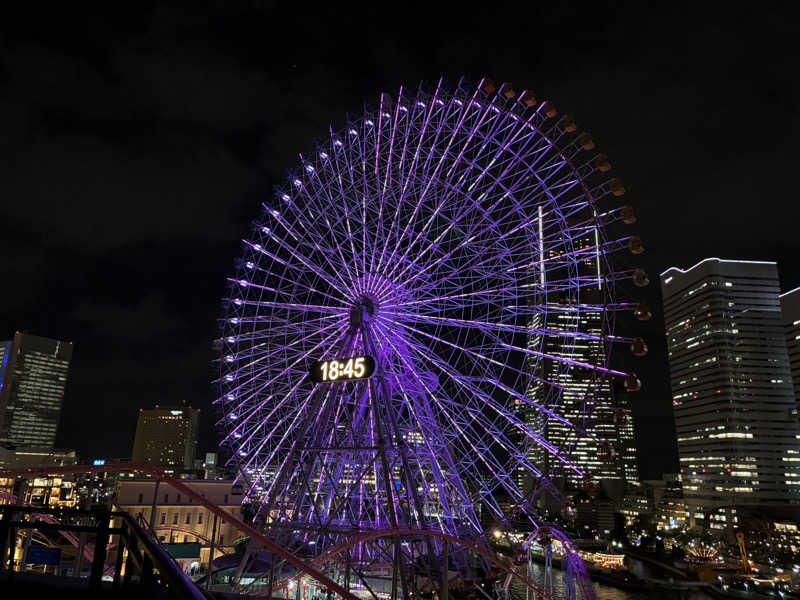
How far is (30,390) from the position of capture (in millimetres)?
187875

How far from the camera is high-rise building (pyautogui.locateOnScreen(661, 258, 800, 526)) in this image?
440 feet

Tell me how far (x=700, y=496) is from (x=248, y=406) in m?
140

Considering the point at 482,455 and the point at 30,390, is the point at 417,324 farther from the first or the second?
the point at 30,390

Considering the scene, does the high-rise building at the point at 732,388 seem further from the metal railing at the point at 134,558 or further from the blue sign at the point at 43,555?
the metal railing at the point at 134,558

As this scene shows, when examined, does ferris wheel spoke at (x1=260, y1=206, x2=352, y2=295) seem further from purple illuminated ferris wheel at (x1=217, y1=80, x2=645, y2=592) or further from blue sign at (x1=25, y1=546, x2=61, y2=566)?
blue sign at (x1=25, y1=546, x2=61, y2=566)

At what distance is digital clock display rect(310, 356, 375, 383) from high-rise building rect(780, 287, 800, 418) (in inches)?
5947

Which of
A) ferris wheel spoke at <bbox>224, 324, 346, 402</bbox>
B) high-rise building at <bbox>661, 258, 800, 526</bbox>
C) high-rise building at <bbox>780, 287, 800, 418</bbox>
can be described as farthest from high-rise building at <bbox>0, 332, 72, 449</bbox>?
high-rise building at <bbox>780, 287, 800, 418</bbox>

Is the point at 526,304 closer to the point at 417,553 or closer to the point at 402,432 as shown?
the point at 402,432

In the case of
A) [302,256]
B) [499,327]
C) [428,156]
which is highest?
[428,156]

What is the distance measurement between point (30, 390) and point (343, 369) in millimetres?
200147

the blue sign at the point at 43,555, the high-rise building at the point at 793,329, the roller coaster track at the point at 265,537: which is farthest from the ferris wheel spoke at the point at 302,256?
the high-rise building at the point at 793,329

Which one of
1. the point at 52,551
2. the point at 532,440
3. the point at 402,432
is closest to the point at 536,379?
the point at 532,440

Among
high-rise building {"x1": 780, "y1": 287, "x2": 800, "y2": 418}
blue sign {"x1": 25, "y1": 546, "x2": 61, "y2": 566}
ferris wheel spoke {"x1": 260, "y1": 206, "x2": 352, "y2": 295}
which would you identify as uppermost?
high-rise building {"x1": 780, "y1": 287, "x2": 800, "y2": 418}

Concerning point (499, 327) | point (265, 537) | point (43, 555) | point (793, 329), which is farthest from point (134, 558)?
point (793, 329)
